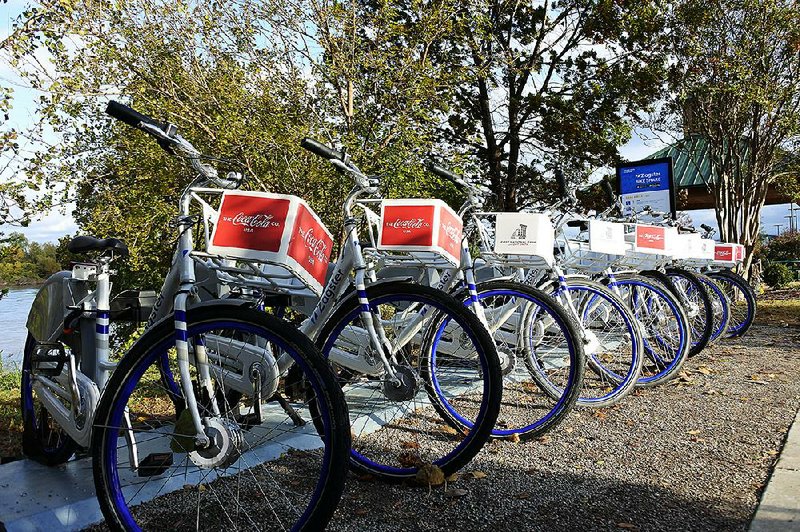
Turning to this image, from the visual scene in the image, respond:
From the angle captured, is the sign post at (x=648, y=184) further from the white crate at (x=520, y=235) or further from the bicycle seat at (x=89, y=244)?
the bicycle seat at (x=89, y=244)

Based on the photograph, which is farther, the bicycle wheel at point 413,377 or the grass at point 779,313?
the grass at point 779,313

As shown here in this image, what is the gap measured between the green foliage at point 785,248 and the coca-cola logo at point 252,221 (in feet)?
84.0

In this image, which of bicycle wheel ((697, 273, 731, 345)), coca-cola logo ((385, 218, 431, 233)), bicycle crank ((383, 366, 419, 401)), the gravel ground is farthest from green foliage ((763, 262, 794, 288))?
bicycle crank ((383, 366, 419, 401))

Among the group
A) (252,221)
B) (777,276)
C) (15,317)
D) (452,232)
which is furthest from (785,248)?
(252,221)

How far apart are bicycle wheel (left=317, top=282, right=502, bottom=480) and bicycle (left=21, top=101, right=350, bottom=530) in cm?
32

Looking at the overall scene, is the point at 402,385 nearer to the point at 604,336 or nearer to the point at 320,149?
the point at 320,149

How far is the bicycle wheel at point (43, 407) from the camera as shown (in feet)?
9.11

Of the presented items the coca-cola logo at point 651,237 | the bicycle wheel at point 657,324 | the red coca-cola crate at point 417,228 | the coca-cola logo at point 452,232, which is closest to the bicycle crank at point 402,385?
the red coca-cola crate at point 417,228

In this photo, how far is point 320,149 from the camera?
2.83 meters

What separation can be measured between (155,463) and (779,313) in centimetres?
1061

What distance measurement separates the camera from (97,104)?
654 centimetres

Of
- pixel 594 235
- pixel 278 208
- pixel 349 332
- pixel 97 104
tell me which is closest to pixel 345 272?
pixel 349 332

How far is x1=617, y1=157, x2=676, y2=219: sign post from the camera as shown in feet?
30.5

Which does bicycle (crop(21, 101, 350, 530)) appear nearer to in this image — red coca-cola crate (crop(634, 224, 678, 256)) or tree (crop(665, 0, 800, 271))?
red coca-cola crate (crop(634, 224, 678, 256))
